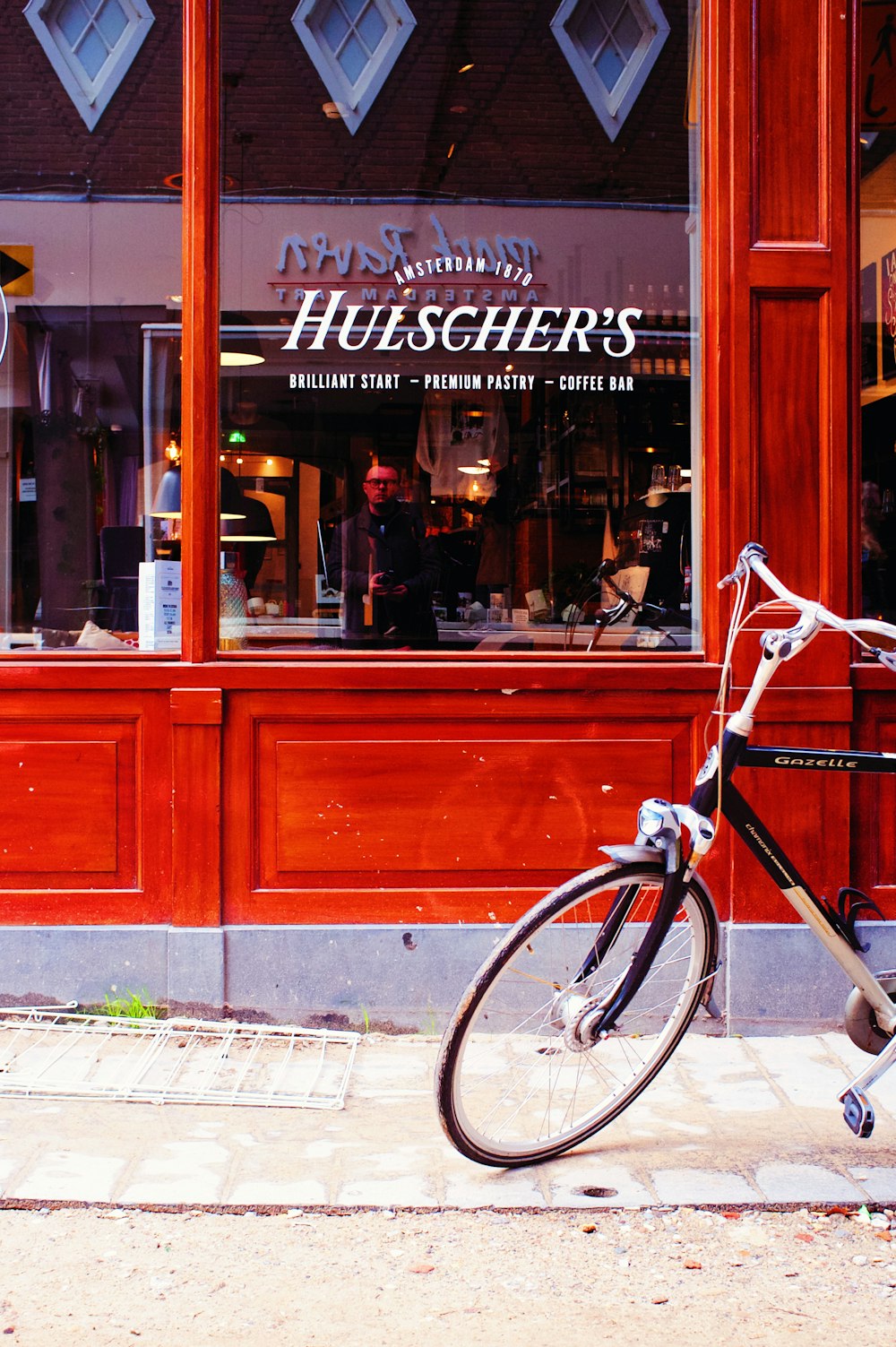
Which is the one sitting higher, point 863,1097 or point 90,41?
point 90,41

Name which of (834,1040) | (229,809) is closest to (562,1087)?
(834,1040)

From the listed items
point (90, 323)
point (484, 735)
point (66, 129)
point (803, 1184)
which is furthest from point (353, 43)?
point (803, 1184)

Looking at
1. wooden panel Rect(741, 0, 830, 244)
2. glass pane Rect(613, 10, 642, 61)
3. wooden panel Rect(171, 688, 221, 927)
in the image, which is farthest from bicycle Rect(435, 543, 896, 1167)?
glass pane Rect(613, 10, 642, 61)

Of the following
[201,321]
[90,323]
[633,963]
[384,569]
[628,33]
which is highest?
[628,33]

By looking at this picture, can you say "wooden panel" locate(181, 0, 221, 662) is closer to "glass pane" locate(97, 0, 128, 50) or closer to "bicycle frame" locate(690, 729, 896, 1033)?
"glass pane" locate(97, 0, 128, 50)

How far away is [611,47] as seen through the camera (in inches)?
196

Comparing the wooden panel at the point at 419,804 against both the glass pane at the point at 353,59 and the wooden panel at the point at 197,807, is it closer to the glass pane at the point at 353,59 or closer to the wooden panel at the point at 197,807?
the wooden panel at the point at 197,807

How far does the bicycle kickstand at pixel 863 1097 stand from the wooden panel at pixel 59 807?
2.75 m

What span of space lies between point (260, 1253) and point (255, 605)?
2519 mm

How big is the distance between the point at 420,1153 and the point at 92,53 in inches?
177

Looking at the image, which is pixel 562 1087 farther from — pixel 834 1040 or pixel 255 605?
pixel 255 605

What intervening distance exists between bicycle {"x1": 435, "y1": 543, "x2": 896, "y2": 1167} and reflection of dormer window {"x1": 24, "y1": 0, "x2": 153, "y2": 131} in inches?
138

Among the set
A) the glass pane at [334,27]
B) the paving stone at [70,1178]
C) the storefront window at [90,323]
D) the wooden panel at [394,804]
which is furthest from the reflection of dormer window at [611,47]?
the paving stone at [70,1178]

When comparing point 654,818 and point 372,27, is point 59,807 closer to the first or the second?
point 654,818
